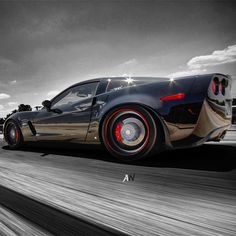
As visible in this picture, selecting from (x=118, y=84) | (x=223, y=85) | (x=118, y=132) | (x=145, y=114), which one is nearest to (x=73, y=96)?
(x=118, y=84)

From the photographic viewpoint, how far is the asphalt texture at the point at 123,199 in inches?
41.4

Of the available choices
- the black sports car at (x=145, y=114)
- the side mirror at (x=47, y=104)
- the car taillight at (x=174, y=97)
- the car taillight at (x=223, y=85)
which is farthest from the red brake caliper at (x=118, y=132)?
the side mirror at (x=47, y=104)

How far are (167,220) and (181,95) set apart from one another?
1.50m

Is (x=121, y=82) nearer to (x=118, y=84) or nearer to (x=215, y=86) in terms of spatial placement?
(x=118, y=84)

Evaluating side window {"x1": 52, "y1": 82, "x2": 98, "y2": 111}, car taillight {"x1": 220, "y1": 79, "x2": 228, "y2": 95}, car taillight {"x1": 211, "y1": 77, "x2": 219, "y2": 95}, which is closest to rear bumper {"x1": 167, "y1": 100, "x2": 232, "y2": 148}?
car taillight {"x1": 211, "y1": 77, "x2": 219, "y2": 95}

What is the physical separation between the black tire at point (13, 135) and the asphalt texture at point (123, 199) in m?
2.00

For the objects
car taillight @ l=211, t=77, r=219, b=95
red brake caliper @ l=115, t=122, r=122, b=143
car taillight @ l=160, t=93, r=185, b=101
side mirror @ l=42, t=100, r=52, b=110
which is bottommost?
red brake caliper @ l=115, t=122, r=122, b=143

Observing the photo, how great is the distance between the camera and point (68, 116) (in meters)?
3.38

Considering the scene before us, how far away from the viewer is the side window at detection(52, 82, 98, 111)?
3.44 metres

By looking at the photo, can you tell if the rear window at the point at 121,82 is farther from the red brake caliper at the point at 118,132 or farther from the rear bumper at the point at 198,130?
the rear bumper at the point at 198,130

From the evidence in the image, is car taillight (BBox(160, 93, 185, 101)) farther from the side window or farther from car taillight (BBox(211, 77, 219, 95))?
the side window

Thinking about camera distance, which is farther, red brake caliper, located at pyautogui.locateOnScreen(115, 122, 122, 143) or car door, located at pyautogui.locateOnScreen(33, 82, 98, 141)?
car door, located at pyautogui.locateOnScreen(33, 82, 98, 141)

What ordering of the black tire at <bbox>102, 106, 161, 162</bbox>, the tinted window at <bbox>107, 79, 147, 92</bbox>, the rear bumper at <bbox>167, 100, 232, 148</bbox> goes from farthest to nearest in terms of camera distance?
the tinted window at <bbox>107, 79, 147, 92</bbox>
the black tire at <bbox>102, 106, 161, 162</bbox>
the rear bumper at <bbox>167, 100, 232, 148</bbox>

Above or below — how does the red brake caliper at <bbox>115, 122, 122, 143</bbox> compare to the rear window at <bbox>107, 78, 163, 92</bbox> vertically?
below
